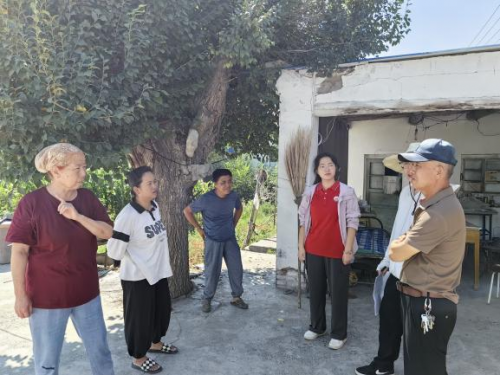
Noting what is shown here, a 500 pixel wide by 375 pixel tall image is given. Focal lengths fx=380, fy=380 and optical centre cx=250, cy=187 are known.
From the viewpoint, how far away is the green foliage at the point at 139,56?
116 inches

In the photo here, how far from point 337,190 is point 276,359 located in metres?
1.58

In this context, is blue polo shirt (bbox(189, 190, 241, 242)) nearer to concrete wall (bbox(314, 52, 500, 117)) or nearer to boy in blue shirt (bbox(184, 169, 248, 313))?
boy in blue shirt (bbox(184, 169, 248, 313))

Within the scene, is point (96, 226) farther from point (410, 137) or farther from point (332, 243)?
point (410, 137)

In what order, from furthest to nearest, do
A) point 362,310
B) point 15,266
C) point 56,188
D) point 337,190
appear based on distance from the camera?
point 362,310 → point 337,190 → point 56,188 → point 15,266

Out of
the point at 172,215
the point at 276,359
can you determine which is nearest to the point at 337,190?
the point at 276,359

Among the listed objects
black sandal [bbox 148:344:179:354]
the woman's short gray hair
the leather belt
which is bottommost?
black sandal [bbox 148:344:179:354]

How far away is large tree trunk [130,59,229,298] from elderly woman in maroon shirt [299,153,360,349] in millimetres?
1606

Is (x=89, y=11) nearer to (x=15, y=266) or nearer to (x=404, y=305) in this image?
(x=15, y=266)

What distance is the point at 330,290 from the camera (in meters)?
3.45

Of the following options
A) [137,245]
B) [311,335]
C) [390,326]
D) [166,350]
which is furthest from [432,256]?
[166,350]

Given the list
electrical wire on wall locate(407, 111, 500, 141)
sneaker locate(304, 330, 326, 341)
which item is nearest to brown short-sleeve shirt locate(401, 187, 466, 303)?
sneaker locate(304, 330, 326, 341)

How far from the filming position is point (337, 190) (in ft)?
11.4

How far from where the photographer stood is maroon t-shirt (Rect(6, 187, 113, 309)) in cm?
223

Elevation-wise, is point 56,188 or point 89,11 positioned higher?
point 89,11
